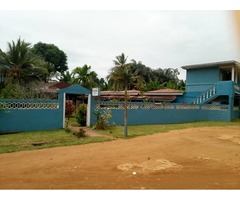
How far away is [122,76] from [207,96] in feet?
39.2

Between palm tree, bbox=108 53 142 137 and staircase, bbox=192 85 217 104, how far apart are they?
11284 millimetres

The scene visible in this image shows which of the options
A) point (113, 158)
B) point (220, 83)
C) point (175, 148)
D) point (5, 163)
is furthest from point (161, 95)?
Answer: point (5, 163)

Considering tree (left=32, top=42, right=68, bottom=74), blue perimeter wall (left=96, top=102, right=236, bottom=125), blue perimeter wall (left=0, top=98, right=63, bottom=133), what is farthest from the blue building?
tree (left=32, top=42, right=68, bottom=74)

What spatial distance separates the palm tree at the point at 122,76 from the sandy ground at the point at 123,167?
10.5 ft

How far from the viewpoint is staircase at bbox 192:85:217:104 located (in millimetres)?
18969

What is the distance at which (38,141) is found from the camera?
25.9 ft

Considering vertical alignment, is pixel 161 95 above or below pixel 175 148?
above

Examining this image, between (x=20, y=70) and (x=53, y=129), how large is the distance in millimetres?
8463

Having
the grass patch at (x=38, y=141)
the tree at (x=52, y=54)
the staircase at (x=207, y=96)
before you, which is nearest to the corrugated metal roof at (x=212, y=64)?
the staircase at (x=207, y=96)

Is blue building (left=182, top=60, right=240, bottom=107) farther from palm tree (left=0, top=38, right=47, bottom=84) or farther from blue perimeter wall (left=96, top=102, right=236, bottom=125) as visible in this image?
palm tree (left=0, top=38, right=47, bottom=84)

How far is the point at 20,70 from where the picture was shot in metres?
16.8

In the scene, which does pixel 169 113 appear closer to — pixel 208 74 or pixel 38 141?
pixel 208 74

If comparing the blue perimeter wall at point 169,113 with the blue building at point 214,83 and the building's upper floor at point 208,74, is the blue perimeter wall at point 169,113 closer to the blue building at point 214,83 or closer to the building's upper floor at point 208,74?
the blue building at point 214,83

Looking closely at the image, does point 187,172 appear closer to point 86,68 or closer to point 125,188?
point 125,188
